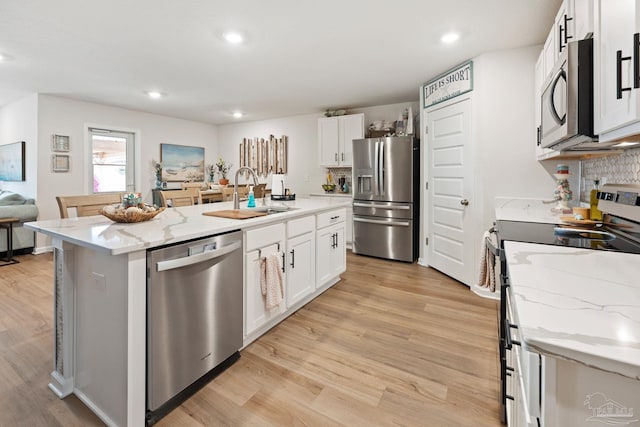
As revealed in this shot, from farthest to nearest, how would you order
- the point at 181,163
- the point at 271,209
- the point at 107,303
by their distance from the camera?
the point at 181,163
the point at 271,209
the point at 107,303

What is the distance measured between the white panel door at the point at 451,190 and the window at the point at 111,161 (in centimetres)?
529

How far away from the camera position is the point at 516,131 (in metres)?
2.93

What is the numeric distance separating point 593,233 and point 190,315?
84.5 inches

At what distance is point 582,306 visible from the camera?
2.24 ft

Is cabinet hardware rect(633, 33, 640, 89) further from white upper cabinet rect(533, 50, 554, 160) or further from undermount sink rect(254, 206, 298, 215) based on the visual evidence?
undermount sink rect(254, 206, 298, 215)

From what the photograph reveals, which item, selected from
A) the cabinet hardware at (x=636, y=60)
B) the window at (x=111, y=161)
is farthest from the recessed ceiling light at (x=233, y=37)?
the window at (x=111, y=161)

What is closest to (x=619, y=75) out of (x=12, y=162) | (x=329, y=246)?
(x=329, y=246)

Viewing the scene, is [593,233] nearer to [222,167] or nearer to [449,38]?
[449,38]

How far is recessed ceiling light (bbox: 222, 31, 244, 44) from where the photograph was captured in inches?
103

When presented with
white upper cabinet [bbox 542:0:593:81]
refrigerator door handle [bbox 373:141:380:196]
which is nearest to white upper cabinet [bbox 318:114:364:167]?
refrigerator door handle [bbox 373:141:380:196]

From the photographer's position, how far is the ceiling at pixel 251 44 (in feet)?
7.39

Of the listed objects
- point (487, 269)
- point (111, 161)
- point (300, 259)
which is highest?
point (111, 161)

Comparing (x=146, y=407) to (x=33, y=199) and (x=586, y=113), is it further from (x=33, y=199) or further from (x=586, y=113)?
(x=33, y=199)

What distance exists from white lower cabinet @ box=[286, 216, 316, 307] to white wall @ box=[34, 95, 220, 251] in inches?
177
